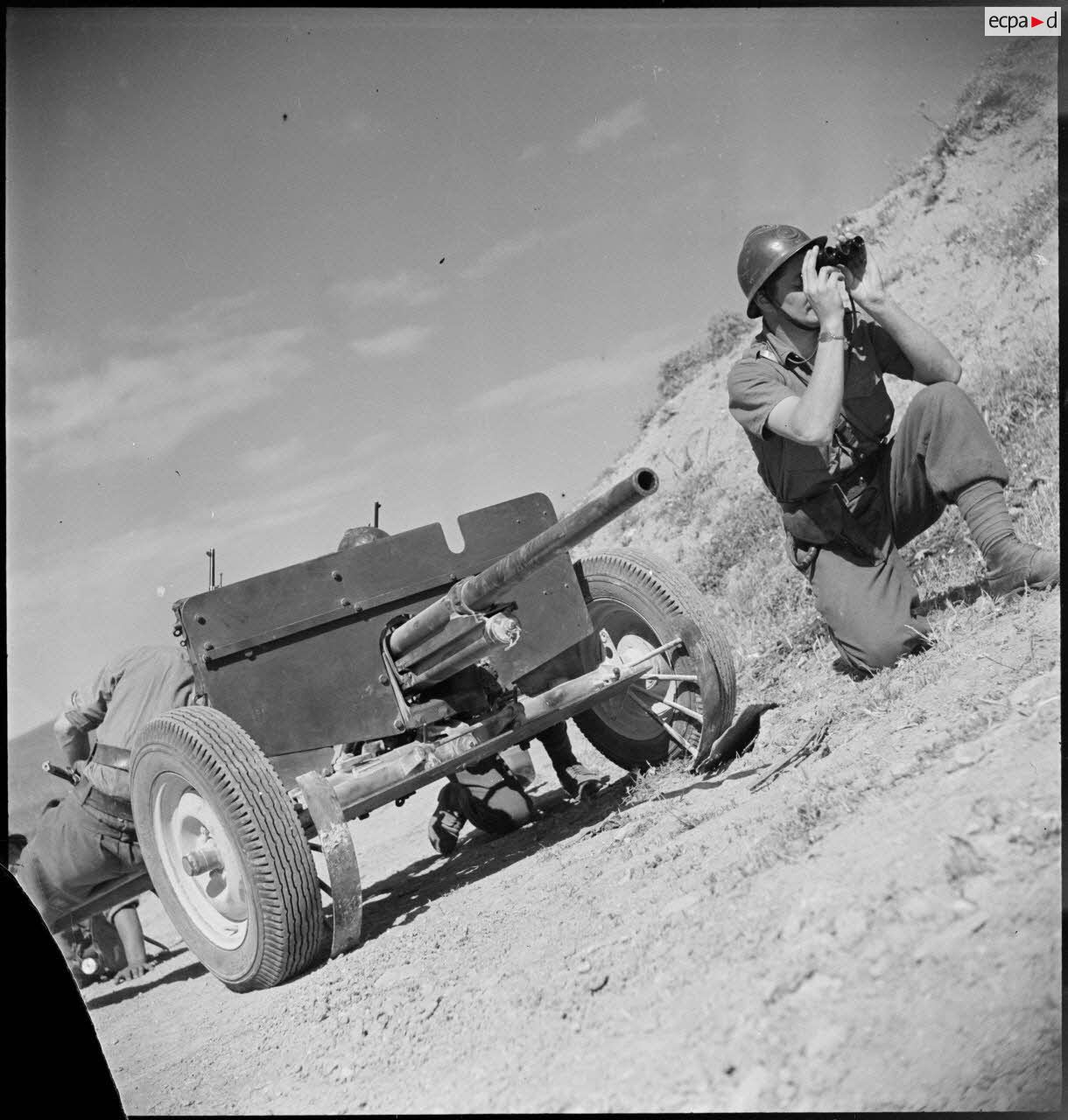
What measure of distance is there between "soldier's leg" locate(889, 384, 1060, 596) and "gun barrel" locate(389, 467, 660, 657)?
138 centimetres

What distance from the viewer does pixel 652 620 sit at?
5.00 metres

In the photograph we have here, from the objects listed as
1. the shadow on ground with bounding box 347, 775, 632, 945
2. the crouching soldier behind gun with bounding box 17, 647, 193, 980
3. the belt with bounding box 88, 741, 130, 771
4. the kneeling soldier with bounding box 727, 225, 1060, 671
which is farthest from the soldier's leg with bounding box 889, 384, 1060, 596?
the belt with bounding box 88, 741, 130, 771

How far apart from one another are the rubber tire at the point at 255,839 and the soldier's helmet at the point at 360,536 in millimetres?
1141

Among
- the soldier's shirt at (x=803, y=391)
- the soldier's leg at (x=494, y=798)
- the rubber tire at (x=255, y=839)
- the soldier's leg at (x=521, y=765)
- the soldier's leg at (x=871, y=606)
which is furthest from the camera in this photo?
the soldier's leg at (x=521, y=765)

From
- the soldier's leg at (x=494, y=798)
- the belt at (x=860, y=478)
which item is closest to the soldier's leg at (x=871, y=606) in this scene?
the belt at (x=860, y=478)

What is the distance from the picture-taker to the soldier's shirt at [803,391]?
469 centimetres

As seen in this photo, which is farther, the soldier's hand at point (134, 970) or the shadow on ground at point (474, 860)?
the soldier's hand at point (134, 970)

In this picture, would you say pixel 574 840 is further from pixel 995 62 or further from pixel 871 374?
pixel 995 62

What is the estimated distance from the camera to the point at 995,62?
185 inches

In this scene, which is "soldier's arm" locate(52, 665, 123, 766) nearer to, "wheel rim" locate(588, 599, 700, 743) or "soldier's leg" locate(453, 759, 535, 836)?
"soldier's leg" locate(453, 759, 535, 836)

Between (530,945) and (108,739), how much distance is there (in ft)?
8.50

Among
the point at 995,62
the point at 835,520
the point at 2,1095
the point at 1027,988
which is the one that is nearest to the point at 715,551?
the point at 835,520

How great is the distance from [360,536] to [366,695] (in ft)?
2.88

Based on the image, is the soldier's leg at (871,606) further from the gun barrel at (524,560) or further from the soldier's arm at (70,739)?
the soldier's arm at (70,739)
